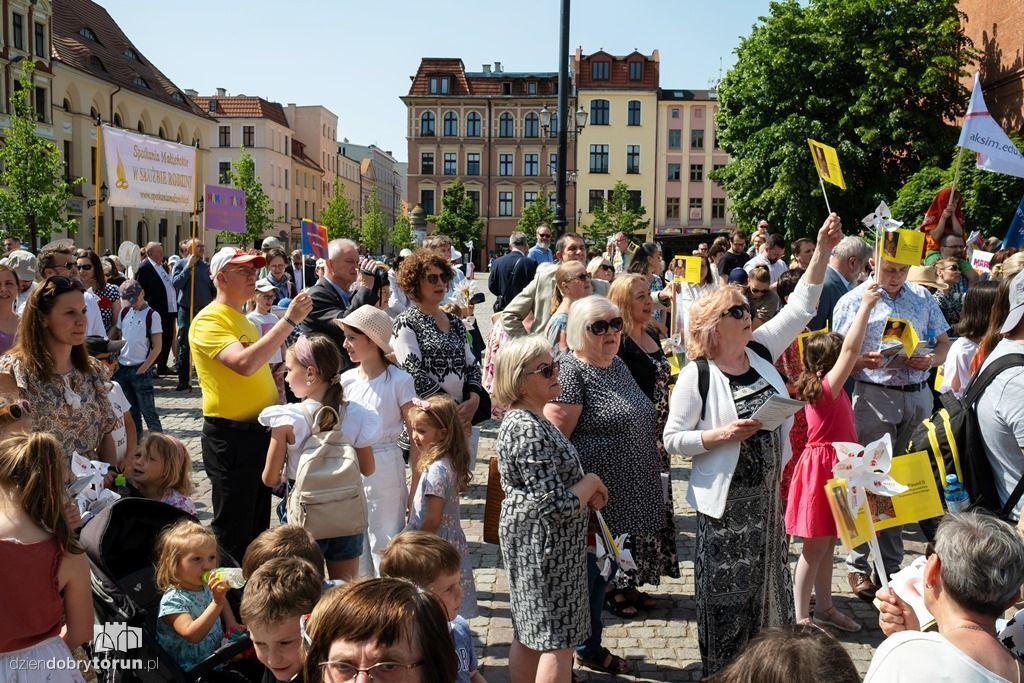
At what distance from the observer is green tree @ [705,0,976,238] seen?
3005 cm

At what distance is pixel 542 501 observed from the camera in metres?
3.54

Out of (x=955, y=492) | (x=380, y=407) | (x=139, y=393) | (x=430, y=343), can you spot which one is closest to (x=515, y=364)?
(x=380, y=407)

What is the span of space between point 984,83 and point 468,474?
30315 millimetres

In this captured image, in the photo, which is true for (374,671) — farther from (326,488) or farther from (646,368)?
(646,368)

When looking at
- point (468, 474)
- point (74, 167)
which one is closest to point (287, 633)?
point (468, 474)

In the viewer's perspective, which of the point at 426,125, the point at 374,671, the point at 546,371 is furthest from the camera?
the point at 426,125

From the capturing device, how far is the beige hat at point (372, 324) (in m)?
4.68

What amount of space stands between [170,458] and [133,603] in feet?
3.51

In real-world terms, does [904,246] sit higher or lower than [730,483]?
higher

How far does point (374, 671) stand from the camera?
73.9 inches

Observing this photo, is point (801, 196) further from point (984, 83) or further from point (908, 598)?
point (908, 598)

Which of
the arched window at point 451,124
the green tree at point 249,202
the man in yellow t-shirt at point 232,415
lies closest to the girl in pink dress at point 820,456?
the man in yellow t-shirt at point 232,415

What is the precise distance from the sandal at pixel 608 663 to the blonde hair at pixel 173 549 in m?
2.05

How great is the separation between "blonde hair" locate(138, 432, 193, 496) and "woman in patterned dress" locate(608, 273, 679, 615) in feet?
8.07
